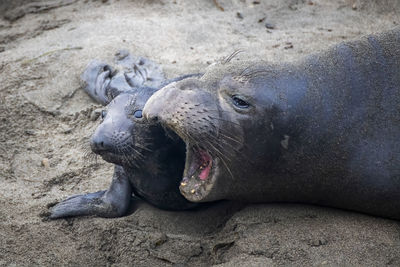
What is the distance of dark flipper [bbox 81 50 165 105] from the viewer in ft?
17.4

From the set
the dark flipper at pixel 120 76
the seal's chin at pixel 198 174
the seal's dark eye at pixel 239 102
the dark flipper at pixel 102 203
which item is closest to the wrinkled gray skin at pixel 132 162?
the dark flipper at pixel 102 203

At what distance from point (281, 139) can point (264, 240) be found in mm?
591

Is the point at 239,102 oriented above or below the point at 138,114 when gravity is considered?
above

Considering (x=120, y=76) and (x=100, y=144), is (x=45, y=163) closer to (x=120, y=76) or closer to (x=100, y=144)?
(x=100, y=144)

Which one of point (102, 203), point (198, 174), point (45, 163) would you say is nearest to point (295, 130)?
point (198, 174)

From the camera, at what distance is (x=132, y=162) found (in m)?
3.79

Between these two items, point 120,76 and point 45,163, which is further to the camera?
point 120,76

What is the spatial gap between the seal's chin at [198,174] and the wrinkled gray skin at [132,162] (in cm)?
39

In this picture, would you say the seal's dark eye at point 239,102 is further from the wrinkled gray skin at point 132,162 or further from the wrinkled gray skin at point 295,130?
the wrinkled gray skin at point 132,162

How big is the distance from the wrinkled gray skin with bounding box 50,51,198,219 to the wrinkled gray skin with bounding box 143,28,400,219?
0.46 meters

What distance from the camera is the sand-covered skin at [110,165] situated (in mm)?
3291

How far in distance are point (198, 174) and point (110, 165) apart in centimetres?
132

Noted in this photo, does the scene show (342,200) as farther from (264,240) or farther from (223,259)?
(223,259)

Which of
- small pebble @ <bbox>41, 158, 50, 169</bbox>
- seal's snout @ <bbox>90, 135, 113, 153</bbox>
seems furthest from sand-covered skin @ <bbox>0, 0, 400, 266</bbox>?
seal's snout @ <bbox>90, 135, 113, 153</bbox>
